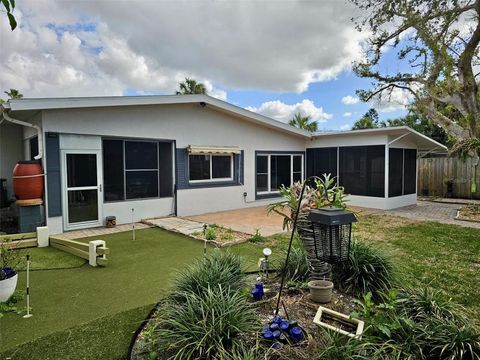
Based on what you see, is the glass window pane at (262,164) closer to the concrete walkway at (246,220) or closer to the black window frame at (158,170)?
the concrete walkway at (246,220)

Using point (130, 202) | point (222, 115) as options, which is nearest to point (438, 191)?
point (222, 115)

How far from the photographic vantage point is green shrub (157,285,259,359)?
2299mm

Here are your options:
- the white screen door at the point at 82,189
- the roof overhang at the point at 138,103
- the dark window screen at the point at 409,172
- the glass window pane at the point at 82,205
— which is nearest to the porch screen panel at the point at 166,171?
the roof overhang at the point at 138,103

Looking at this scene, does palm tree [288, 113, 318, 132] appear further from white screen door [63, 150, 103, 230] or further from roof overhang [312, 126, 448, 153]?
white screen door [63, 150, 103, 230]

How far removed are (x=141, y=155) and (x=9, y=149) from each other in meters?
4.55

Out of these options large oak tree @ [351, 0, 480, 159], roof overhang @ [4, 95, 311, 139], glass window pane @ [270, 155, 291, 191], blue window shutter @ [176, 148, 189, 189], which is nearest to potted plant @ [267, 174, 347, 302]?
roof overhang @ [4, 95, 311, 139]

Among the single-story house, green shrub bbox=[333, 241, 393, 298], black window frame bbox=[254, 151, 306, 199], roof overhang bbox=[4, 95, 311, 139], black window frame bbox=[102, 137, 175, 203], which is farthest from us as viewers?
black window frame bbox=[254, 151, 306, 199]

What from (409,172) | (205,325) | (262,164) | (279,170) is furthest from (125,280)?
(409,172)

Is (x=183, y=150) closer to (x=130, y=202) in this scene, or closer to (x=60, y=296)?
(x=130, y=202)

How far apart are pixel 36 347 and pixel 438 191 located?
16.1m

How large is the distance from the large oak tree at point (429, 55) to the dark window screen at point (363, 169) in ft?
7.83

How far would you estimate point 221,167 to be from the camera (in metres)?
10.7

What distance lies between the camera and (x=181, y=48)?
34.5 feet

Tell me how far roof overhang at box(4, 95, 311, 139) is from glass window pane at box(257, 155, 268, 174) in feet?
3.95
